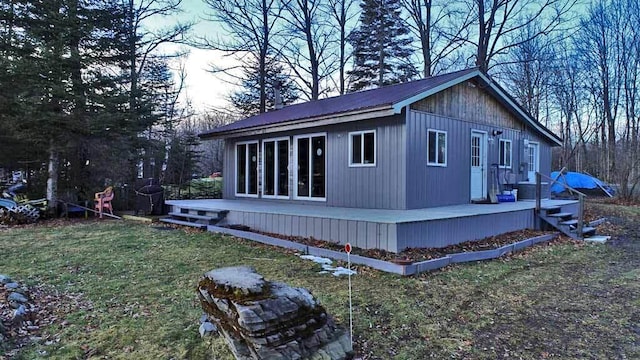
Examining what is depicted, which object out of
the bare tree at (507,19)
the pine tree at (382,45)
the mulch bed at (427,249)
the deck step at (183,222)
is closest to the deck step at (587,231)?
the mulch bed at (427,249)

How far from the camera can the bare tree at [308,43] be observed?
2066cm

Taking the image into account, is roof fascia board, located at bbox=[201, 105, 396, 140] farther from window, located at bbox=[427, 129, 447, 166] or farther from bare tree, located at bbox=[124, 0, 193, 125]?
bare tree, located at bbox=[124, 0, 193, 125]

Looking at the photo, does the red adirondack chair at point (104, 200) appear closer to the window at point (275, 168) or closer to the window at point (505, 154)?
the window at point (275, 168)

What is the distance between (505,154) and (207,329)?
1082cm

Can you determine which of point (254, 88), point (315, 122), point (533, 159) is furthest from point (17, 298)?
point (254, 88)

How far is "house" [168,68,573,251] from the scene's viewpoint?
23.7 ft

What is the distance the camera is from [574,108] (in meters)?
21.9

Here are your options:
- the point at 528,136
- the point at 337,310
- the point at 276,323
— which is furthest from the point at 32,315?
the point at 528,136

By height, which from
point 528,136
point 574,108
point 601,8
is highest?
point 601,8

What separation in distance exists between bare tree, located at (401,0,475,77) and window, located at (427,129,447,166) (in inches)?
450

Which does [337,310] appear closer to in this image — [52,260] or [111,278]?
[111,278]

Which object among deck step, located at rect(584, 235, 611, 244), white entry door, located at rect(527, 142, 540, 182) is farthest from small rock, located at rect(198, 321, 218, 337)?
white entry door, located at rect(527, 142, 540, 182)

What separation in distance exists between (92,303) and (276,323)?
2466mm

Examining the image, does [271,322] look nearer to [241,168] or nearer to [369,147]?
[369,147]
